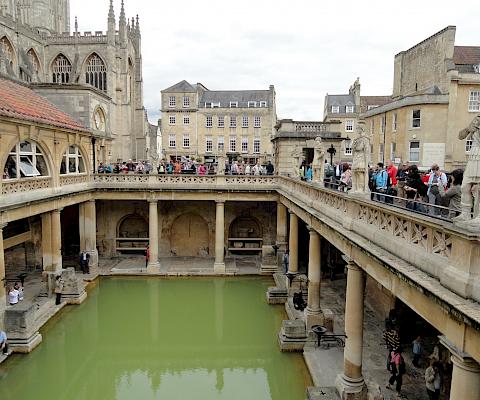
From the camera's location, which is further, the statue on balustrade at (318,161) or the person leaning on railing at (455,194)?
the statue on balustrade at (318,161)

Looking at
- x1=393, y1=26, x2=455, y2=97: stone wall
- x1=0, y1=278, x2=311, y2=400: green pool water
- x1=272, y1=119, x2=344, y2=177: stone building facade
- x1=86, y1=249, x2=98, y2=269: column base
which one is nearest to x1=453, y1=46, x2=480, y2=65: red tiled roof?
x1=393, y1=26, x2=455, y2=97: stone wall

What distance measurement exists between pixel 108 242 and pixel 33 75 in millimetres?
27290

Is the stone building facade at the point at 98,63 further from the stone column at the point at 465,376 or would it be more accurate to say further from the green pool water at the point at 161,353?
the stone column at the point at 465,376

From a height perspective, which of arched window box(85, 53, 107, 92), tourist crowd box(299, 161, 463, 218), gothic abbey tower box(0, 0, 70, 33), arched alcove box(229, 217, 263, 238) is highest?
gothic abbey tower box(0, 0, 70, 33)

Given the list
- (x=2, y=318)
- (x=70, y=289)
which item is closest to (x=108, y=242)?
(x=70, y=289)

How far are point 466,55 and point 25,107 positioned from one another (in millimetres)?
26810

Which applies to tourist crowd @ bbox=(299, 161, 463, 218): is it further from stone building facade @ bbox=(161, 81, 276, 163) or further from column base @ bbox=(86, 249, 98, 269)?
stone building facade @ bbox=(161, 81, 276, 163)

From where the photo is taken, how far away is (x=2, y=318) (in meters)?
15.1

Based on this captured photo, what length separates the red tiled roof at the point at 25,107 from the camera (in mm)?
16359

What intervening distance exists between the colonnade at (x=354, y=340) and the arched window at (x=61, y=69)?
4267 centimetres

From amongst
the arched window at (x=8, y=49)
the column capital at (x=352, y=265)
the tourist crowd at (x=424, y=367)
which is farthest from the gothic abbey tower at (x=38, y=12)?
the tourist crowd at (x=424, y=367)

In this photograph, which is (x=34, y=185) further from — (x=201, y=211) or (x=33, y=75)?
(x=33, y=75)

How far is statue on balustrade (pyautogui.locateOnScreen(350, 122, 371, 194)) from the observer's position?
31.5 feet

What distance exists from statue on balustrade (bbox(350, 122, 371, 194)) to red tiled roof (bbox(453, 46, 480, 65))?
2277 cm
